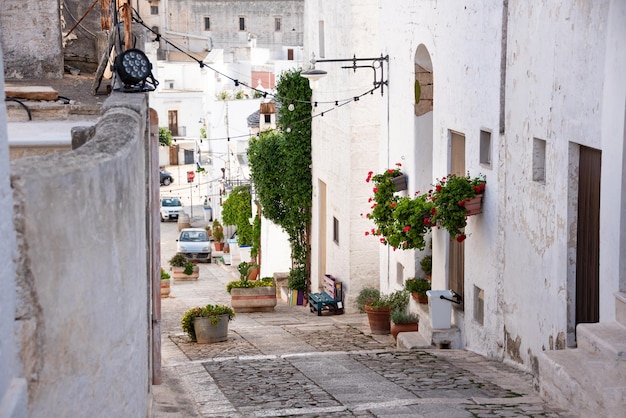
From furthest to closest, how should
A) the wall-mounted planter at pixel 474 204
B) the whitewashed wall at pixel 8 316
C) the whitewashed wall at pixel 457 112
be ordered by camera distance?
the wall-mounted planter at pixel 474 204 → the whitewashed wall at pixel 457 112 → the whitewashed wall at pixel 8 316

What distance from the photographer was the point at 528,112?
39.0ft

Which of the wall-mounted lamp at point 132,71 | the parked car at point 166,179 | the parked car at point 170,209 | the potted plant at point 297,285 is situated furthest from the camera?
the parked car at point 166,179

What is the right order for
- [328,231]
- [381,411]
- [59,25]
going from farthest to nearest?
[328,231] → [59,25] → [381,411]

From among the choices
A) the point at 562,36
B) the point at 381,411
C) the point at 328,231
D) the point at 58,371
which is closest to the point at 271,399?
the point at 381,411

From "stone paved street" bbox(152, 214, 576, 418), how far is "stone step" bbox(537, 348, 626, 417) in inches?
7.4

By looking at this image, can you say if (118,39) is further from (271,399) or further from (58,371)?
(58,371)

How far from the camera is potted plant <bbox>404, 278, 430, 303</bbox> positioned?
1630 cm

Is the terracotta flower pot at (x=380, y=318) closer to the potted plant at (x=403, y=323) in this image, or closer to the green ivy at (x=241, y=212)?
the potted plant at (x=403, y=323)

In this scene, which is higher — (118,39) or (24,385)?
(118,39)

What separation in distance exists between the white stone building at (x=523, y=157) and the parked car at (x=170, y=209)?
34075mm

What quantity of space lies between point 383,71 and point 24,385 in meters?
15.2

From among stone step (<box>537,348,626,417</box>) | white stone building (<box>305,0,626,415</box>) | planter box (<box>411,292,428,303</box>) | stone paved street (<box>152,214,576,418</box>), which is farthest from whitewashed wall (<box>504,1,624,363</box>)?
planter box (<box>411,292,428,303</box>)

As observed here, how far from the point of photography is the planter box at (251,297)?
21.2 meters

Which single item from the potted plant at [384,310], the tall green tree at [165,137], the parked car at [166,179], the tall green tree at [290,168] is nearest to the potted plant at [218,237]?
the tall green tree at [165,137]
